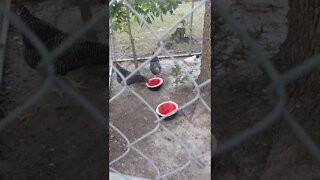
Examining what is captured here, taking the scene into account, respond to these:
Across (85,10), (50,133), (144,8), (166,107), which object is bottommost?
(166,107)

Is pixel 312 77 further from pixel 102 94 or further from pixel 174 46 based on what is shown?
pixel 174 46

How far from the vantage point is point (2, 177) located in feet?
3.25

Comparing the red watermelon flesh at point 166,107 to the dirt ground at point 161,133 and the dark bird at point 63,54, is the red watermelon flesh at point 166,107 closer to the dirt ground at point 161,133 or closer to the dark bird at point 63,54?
the dirt ground at point 161,133

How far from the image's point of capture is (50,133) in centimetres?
97

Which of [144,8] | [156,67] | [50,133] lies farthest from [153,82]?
[50,133]

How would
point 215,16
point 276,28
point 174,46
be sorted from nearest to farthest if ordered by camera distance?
point 215,16
point 276,28
point 174,46

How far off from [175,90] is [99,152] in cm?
127

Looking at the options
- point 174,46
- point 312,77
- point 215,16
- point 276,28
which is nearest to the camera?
point 312,77

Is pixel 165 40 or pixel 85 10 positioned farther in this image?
pixel 165 40

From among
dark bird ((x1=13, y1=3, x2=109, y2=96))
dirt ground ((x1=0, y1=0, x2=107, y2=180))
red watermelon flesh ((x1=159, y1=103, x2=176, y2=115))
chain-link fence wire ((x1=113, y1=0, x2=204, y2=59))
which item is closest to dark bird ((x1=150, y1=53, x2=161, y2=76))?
chain-link fence wire ((x1=113, y1=0, x2=204, y2=59))

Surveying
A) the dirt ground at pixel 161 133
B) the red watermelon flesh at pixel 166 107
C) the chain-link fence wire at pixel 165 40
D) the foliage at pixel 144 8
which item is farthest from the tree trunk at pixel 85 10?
the chain-link fence wire at pixel 165 40

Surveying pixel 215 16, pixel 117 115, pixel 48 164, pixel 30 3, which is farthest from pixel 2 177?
pixel 117 115

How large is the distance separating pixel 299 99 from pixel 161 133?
946mm

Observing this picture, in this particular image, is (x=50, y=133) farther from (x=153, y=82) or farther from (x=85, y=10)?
(x=153, y=82)
